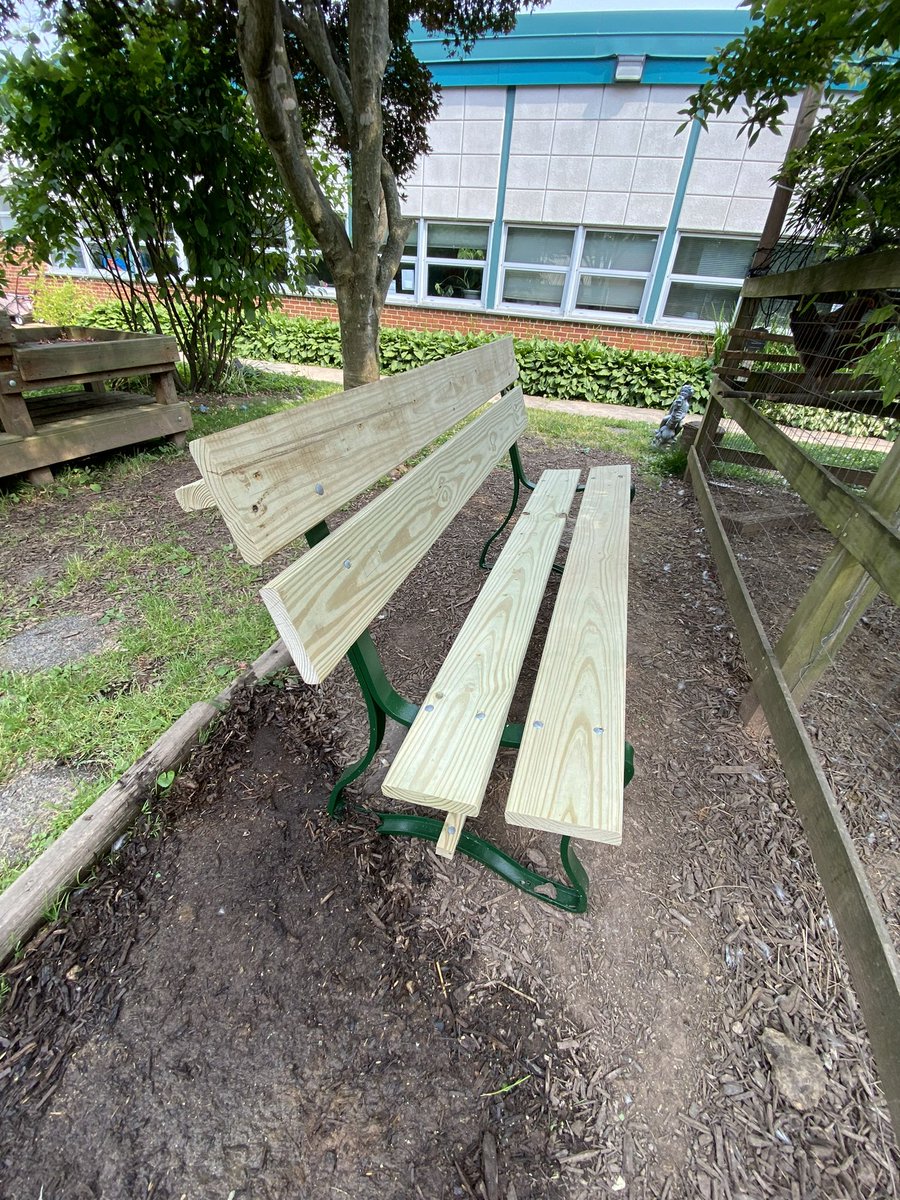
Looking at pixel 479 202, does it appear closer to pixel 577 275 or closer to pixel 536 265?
pixel 536 265

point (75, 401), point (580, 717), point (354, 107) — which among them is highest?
point (354, 107)

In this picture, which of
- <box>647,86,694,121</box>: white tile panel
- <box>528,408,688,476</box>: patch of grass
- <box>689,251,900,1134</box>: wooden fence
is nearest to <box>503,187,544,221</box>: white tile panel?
<box>647,86,694,121</box>: white tile panel

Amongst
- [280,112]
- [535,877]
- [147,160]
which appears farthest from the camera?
[147,160]

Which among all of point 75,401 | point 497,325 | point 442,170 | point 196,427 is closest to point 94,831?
point 196,427

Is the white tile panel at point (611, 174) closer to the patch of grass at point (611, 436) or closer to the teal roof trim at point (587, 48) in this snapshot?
the teal roof trim at point (587, 48)

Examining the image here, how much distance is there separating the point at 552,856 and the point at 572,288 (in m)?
9.45

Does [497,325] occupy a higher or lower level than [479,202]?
lower

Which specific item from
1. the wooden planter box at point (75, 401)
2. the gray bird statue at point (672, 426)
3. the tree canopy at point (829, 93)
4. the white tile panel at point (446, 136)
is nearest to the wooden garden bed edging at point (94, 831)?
the tree canopy at point (829, 93)

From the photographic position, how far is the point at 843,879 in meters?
1.24

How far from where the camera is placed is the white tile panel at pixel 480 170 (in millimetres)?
8273

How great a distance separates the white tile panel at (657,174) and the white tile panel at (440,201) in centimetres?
281

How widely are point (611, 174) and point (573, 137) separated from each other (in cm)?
78

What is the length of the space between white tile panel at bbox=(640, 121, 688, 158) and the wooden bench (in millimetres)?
8593

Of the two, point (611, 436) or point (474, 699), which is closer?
point (474, 699)
